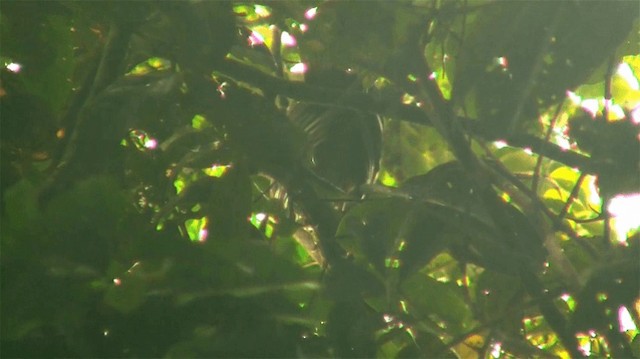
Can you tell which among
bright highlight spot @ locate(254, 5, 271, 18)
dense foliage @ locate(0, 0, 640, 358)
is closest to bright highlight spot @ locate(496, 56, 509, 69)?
dense foliage @ locate(0, 0, 640, 358)

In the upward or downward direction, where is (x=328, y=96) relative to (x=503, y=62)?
downward

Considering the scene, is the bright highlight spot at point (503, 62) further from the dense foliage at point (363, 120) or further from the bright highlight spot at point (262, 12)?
the bright highlight spot at point (262, 12)

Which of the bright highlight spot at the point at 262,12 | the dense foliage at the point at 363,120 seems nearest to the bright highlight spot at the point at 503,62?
the dense foliage at the point at 363,120

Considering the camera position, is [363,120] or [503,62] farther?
[363,120]

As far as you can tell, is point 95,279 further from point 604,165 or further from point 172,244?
point 604,165

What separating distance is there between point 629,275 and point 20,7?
1.87ft

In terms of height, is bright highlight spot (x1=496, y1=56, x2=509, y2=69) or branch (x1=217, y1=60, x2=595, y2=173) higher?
bright highlight spot (x1=496, y1=56, x2=509, y2=69)

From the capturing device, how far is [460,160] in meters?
0.81

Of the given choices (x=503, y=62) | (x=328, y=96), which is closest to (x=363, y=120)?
(x=328, y=96)

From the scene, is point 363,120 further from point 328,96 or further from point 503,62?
point 503,62

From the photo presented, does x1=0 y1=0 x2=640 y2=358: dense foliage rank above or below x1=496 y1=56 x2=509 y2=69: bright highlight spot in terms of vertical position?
below

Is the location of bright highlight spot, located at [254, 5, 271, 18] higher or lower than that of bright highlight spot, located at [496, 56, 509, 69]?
lower

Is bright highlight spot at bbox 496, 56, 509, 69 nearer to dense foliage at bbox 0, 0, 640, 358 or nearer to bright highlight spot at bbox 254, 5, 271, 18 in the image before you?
dense foliage at bbox 0, 0, 640, 358

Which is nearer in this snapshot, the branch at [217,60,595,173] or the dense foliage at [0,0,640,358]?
the dense foliage at [0,0,640,358]
